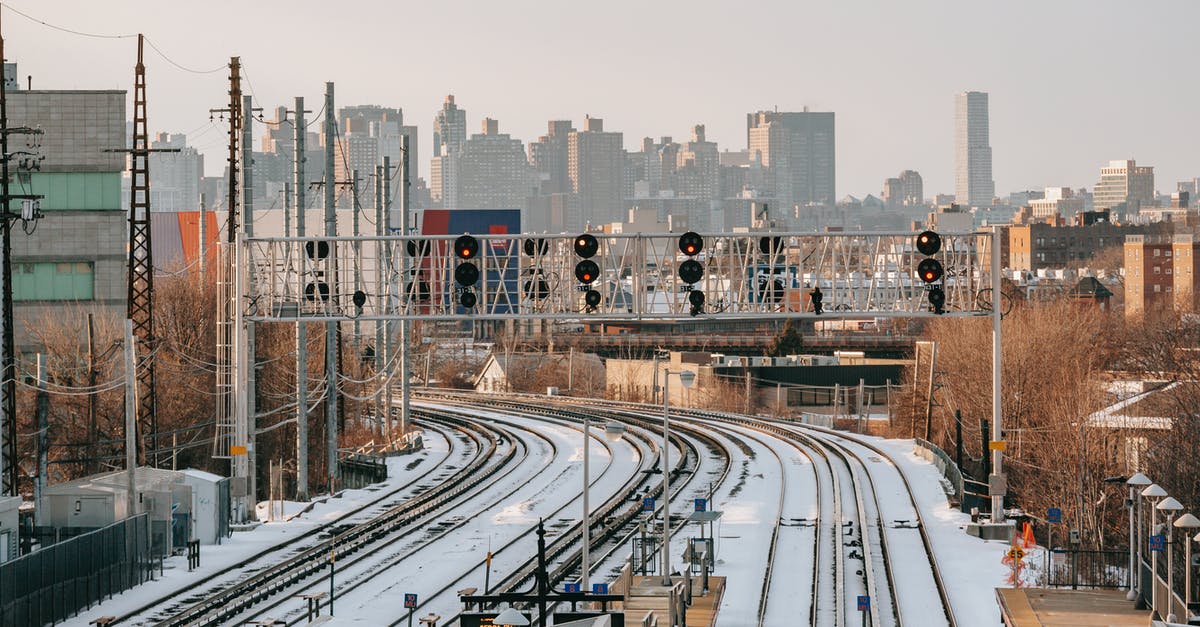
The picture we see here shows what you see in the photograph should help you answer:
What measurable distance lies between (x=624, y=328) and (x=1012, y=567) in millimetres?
86204

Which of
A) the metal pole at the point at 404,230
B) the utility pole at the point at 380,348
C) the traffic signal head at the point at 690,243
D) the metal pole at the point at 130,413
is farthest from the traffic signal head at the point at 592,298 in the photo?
the metal pole at the point at 404,230

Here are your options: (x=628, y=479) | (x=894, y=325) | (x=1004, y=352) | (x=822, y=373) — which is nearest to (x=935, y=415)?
(x=1004, y=352)

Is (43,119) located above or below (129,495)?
above

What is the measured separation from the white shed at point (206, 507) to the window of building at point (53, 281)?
24522 mm

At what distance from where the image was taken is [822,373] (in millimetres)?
87938

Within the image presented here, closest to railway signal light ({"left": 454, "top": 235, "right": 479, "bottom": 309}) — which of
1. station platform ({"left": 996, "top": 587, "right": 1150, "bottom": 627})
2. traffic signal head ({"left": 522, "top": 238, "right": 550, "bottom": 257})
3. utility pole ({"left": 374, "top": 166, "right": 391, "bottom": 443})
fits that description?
traffic signal head ({"left": 522, "top": 238, "right": 550, "bottom": 257})

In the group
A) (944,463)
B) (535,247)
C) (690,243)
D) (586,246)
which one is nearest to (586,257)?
(586,246)

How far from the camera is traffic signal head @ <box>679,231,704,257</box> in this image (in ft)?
112

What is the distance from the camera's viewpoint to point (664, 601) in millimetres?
28234

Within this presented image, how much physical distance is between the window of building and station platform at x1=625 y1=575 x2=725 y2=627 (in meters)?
34.2

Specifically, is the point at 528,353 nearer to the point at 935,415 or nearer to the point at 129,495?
the point at 935,415

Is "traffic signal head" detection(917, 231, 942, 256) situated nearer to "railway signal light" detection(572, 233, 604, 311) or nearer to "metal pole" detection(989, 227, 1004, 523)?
"metal pole" detection(989, 227, 1004, 523)

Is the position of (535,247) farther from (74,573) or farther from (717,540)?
(74,573)

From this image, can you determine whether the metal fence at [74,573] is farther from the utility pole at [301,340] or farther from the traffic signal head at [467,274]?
the utility pole at [301,340]
